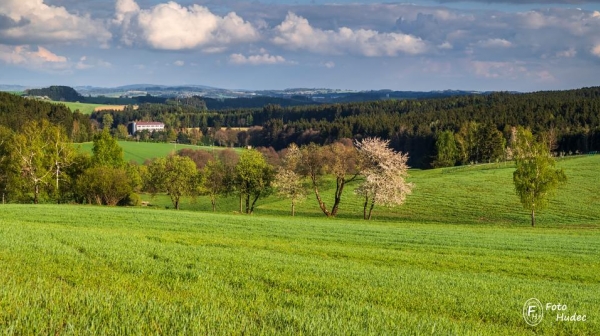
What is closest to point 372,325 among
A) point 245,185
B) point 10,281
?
point 10,281

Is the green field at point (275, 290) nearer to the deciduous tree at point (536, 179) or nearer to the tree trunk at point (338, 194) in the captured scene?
the deciduous tree at point (536, 179)

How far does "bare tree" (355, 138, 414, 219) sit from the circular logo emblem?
157 feet

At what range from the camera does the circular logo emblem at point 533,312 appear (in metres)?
9.61

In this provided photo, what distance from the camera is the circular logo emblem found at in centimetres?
961

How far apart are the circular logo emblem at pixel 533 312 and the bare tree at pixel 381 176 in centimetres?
4789

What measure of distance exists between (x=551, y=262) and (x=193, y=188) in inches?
2356

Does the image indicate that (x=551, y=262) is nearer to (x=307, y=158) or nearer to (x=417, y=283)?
(x=417, y=283)

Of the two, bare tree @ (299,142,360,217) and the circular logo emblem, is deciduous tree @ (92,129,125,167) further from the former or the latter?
the circular logo emblem

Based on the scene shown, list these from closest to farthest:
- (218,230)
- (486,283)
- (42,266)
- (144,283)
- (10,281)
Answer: (10,281) < (144,283) < (42,266) < (486,283) < (218,230)

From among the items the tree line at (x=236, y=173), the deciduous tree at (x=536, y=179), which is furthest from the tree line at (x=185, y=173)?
the deciduous tree at (x=536, y=179)

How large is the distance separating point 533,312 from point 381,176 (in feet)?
164

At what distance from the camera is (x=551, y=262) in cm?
2289

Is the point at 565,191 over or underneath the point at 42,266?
underneath

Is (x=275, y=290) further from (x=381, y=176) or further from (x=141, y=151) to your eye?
(x=141, y=151)
